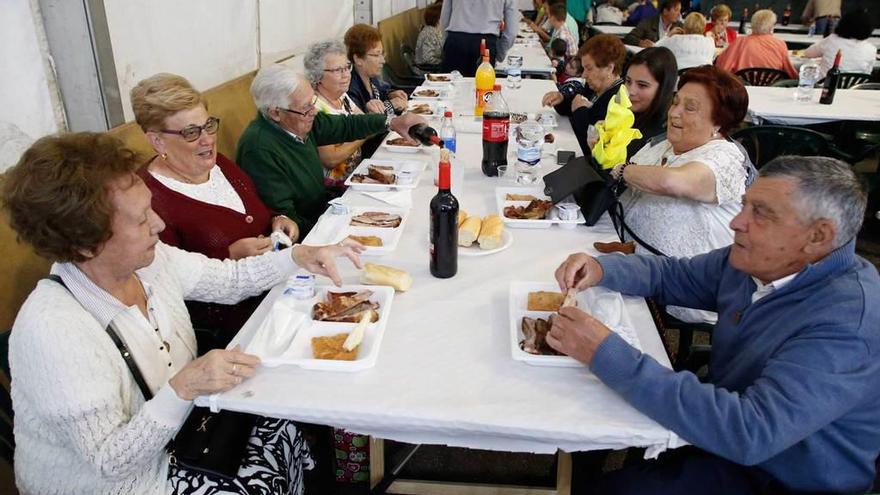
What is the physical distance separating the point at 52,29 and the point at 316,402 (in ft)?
6.10

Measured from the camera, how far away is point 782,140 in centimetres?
376

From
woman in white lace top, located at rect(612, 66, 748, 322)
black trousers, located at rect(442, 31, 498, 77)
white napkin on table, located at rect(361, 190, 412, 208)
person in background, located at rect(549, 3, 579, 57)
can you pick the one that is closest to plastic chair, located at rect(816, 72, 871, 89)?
person in background, located at rect(549, 3, 579, 57)

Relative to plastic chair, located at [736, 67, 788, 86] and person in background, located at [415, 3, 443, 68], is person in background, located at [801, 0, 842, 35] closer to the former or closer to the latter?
plastic chair, located at [736, 67, 788, 86]

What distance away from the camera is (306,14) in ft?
17.1

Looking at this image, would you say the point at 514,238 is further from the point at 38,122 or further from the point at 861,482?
the point at 38,122

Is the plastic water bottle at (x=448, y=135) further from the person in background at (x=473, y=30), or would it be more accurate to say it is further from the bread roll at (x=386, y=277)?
the person in background at (x=473, y=30)

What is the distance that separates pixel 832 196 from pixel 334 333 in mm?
1206

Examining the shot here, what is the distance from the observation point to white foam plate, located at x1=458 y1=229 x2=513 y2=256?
79.9 inches

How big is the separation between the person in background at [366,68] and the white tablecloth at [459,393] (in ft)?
9.17

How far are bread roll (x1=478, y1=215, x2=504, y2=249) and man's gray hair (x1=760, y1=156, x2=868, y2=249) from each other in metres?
0.91

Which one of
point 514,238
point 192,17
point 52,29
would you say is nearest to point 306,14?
point 192,17

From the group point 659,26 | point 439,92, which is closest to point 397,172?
point 439,92

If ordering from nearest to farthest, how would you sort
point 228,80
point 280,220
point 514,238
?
1. point 514,238
2. point 280,220
3. point 228,80

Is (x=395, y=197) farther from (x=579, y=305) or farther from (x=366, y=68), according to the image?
(x=366, y=68)
